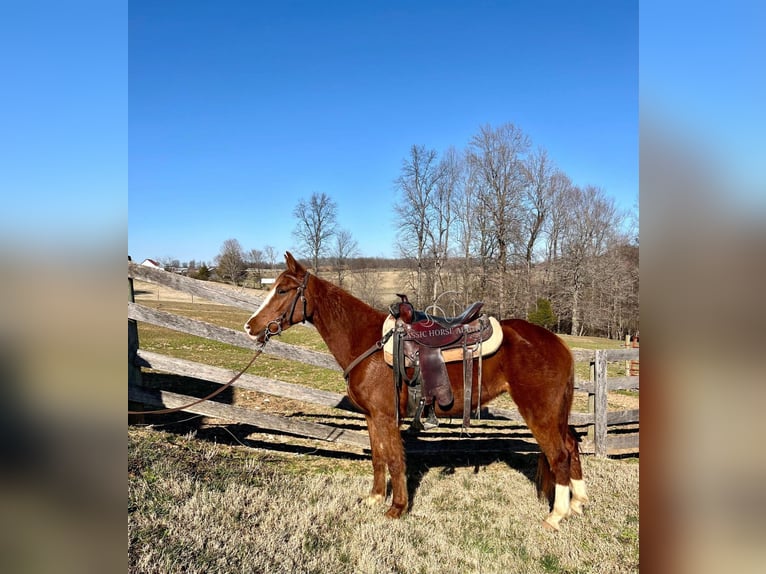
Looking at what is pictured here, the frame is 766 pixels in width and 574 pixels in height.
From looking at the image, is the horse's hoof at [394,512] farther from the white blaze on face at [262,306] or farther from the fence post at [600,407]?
the fence post at [600,407]

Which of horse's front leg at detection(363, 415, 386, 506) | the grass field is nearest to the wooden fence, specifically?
the grass field

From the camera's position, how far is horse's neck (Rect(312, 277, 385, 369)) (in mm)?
4223

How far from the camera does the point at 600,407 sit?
222 inches

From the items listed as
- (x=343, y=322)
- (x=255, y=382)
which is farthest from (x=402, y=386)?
(x=255, y=382)

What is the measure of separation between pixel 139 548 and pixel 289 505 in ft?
4.05

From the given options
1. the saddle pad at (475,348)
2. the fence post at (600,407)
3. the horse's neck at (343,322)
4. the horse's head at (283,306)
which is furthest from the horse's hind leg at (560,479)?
the horse's head at (283,306)

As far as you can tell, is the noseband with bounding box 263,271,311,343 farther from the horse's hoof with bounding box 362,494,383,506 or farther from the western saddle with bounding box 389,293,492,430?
the horse's hoof with bounding box 362,494,383,506

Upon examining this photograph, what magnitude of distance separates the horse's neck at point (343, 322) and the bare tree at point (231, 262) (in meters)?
27.7

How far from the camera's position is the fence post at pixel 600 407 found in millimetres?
5633

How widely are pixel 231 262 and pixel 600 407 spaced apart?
30110 millimetres

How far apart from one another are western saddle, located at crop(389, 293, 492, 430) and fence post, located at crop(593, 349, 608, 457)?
268 cm
